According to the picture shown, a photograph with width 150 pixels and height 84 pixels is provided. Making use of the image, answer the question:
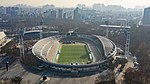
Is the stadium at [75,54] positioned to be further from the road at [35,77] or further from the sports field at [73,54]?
the road at [35,77]

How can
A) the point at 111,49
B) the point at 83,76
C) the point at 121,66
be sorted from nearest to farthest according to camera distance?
1. the point at 83,76
2. the point at 121,66
3. the point at 111,49

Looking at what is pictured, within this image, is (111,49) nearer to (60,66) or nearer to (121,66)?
(121,66)

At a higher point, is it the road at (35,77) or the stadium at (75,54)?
the stadium at (75,54)

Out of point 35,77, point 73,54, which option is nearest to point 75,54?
point 73,54

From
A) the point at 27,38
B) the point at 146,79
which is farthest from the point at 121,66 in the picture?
the point at 27,38

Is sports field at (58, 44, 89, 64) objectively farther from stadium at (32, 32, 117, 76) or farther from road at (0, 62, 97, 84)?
road at (0, 62, 97, 84)

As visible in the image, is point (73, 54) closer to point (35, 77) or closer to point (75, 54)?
point (75, 54)

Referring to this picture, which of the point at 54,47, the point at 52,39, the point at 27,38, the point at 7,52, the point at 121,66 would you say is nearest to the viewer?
the point at 121,66

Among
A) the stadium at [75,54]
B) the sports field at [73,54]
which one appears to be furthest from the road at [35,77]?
the sports field at [73,54]
